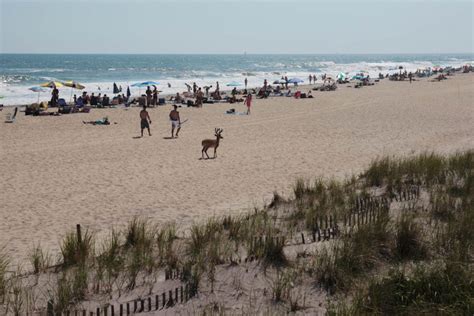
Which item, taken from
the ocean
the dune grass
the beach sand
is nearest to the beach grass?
the dune grass

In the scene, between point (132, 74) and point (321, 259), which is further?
point (132, 74)

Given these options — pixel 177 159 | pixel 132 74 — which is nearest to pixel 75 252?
pixel 177 159

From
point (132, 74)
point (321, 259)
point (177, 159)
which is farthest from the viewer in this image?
point (132, 74)

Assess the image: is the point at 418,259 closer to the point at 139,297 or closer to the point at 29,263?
the point at 139,297

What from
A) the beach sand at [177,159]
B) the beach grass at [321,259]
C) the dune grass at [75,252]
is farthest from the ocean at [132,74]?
the beach grass at [321,259]

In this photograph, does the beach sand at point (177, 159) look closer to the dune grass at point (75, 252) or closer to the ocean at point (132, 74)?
the dune grass at point (75, 252)

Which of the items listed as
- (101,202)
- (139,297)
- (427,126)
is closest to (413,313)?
(139,297)

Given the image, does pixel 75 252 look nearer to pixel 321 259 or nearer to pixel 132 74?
pixel 321 259

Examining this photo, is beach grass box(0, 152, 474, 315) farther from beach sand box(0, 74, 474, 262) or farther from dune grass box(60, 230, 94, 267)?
beach sand box(0, 74, 474, 262)

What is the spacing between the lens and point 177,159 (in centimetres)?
1413

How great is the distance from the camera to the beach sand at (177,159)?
9.27 meters

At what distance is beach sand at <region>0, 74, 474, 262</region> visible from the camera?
9266 millimetres

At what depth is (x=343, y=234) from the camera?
20.5ft

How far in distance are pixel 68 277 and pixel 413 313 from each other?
131 inches
